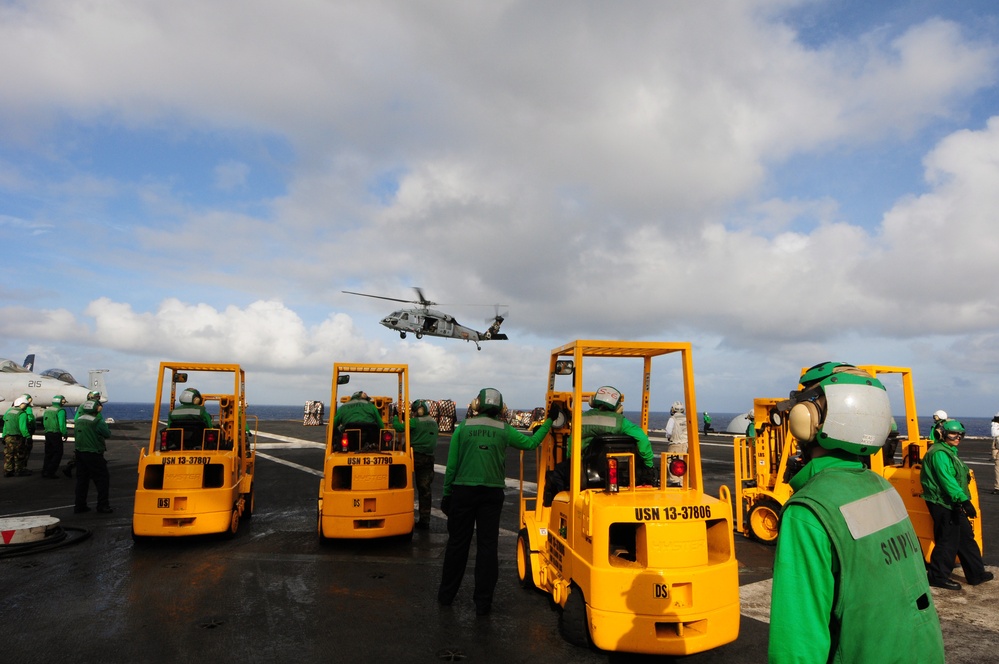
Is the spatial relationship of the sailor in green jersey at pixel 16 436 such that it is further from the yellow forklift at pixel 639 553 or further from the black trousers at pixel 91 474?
the yellow forklift at pixel 639 553

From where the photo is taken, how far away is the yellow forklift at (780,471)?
24.1 feet

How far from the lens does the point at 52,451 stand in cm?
1504

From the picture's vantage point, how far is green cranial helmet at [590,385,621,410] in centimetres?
596

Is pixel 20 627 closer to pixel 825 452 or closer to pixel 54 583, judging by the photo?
pixel 54 583

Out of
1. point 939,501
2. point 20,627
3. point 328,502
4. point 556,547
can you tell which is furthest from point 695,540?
point 20,627

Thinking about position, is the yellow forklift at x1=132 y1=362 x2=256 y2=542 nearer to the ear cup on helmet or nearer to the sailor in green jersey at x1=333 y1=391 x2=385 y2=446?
the sailor in green jersey at x1=333 y1=391 x2=385 y2=446

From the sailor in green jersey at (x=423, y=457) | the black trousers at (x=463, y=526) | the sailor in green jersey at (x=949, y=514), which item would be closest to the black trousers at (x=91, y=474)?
the sailor in green jersey at (x=423, y=457)

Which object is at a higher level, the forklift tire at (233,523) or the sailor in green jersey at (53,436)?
the sailor in green jersey at (53,436)

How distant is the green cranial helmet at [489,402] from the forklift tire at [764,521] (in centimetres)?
488

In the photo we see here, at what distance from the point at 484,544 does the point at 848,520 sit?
4.47 meters

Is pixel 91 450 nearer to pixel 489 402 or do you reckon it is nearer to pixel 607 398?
pixel 489 402

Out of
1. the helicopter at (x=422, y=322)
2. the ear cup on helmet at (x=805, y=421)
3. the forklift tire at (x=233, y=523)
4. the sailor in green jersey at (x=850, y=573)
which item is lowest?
the forklift tire at (x=233, y=523)

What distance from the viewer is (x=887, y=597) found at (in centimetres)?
177

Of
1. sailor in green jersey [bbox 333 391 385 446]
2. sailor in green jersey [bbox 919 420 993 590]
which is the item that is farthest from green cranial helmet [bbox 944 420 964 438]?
sailor in green jersey [bbox 333 391 385 446]
